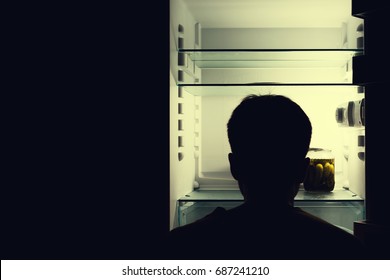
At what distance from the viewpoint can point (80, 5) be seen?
1240 mm

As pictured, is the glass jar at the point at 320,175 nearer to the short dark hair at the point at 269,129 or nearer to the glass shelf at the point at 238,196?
the glass shelf at the point at 238,196

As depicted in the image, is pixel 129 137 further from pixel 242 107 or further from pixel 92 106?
pixel 242 107

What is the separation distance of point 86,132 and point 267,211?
1.85 feet

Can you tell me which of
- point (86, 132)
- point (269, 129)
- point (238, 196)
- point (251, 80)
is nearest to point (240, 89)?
point (251, 80)

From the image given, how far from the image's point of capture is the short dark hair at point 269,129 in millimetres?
907

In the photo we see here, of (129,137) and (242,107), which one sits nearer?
(242,107)

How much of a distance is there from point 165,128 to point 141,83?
0.42 ft

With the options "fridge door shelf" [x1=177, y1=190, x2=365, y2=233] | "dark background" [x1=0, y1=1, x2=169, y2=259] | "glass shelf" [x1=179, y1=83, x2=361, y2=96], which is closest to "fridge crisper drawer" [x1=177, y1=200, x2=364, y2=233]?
"fridge door shelf" [x1=177, y1=190, x2=365, y2=233]

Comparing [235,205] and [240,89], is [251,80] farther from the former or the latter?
[235,205]

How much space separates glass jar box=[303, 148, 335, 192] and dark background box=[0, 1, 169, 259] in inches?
22.9

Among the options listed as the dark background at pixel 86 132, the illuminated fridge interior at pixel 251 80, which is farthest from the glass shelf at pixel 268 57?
the dark background at pixel 86 132
